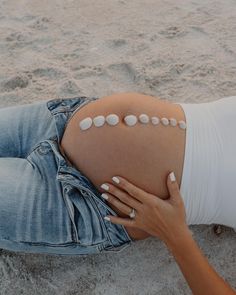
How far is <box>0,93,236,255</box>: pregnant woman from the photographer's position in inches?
42.6

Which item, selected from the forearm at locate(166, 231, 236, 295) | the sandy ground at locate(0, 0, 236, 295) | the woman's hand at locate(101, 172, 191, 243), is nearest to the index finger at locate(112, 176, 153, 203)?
the woman's hand at locate(101, 172, 191, 243)

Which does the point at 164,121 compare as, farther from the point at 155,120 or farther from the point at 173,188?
the point at 173,188

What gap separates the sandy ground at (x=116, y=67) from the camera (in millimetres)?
1303

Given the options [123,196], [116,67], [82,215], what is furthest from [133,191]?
[116,67]

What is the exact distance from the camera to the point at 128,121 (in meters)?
1.10

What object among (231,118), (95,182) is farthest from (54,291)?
(231,118)

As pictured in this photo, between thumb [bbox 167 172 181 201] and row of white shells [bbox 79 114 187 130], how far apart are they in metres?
0.13

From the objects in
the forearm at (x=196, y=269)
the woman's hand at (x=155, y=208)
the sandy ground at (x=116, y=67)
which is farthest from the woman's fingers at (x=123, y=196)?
the sandy ground at (x=116, y=67)

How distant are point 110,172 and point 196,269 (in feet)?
0.92

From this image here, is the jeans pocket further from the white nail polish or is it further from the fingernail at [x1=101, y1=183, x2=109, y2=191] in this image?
the white nail polish

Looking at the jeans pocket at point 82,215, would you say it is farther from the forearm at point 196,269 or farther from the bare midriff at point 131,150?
the forearm at point 196,269

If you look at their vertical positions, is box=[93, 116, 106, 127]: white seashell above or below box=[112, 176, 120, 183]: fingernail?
above

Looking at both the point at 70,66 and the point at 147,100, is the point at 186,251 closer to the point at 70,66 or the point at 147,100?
the point at 147,100

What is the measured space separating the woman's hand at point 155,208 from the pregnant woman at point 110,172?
18mm
